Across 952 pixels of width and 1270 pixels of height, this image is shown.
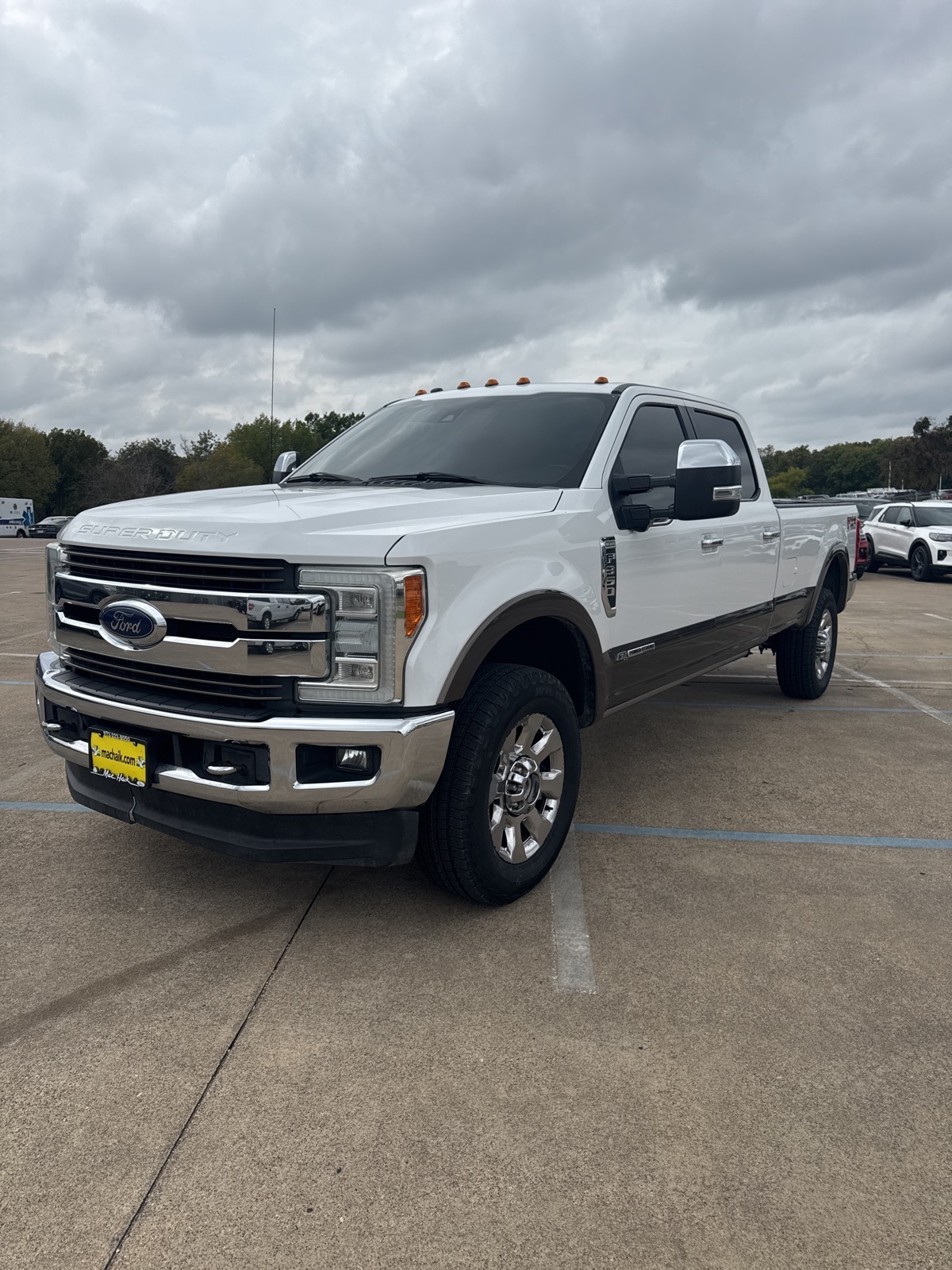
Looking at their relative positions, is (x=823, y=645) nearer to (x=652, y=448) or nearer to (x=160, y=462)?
(x=652, y=448)

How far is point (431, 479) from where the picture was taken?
13.5 feet

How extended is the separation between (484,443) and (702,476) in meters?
1.03

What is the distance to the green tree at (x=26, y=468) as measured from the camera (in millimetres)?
87312

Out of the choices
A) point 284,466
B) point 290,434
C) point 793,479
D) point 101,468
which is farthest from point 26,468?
point 793,479

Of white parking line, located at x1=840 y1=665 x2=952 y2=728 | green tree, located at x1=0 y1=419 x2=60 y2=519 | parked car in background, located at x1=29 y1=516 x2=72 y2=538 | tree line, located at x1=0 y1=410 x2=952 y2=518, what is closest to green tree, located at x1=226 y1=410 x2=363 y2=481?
tree line, located at x1=0 y1=410 x2=952 y2=518

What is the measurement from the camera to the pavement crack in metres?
1.93

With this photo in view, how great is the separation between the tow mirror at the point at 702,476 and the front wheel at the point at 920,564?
16707mm

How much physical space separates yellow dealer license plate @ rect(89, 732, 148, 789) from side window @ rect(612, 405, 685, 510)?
2.25 m

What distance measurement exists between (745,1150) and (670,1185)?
0.73 feet

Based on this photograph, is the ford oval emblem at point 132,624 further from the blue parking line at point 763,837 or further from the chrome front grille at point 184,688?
the blue parking line at point 763,837

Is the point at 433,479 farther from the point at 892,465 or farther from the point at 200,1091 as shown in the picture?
the point at 892,465

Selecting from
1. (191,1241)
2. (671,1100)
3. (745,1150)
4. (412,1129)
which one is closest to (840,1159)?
(745,1150)

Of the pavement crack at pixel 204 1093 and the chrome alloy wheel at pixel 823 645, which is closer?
the pavement crack at pixel 204 1093

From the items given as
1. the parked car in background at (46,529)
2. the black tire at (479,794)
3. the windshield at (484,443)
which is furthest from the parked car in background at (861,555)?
the parked car in background at (46,529)
